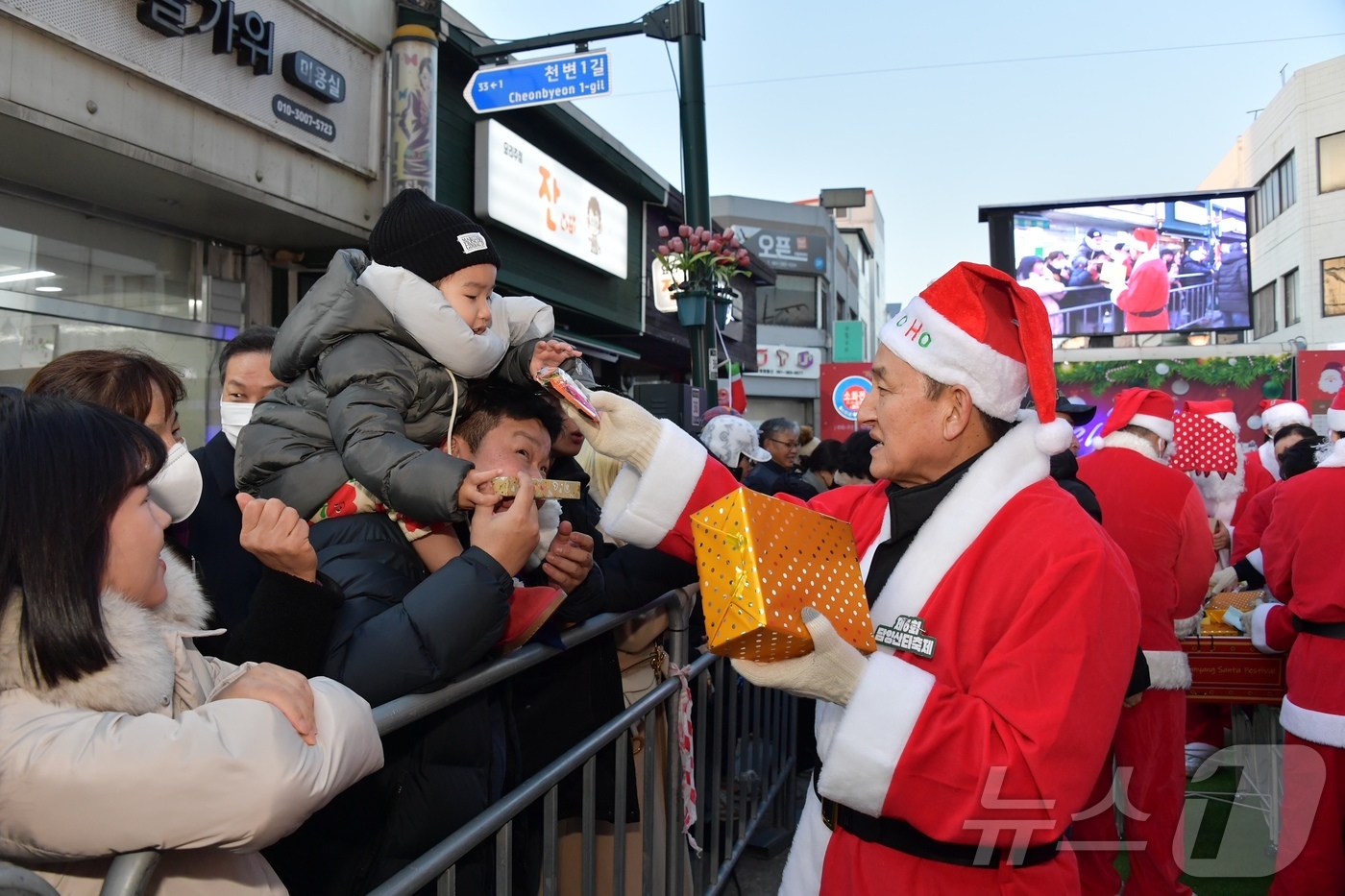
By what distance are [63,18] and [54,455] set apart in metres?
5.68

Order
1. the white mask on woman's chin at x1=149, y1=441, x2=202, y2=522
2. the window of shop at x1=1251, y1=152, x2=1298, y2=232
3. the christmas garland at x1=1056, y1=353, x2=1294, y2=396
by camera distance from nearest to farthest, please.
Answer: the white mask on woman's chin at x1=149, y1=441, x2=202, y2=522, the christmas garland at x1=1056, y1=353, x2=1294, y2=396, the window of shop at x1=1251, y1=152, x2=1298, y2=232

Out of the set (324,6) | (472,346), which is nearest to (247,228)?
(324,6)

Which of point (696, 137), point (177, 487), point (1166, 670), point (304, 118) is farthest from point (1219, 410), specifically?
point (177, 487)

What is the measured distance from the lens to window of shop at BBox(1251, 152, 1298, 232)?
29.5m

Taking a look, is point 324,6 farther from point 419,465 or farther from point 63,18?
point 419,465

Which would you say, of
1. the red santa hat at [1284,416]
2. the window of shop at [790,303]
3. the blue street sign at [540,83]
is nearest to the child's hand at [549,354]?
the blue street sign at [540,83]

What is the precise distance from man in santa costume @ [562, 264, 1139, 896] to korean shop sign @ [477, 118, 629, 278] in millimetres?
7865

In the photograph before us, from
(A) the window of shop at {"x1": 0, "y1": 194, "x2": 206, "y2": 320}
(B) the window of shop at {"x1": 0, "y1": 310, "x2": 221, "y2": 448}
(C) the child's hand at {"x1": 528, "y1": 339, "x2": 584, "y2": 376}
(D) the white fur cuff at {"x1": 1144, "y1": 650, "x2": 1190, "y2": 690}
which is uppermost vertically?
(A) the window of shop at {"x1": 0, "y1": 194, "x2": 206, "y2": 320}

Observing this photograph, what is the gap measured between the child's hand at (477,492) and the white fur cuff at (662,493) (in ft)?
1.42

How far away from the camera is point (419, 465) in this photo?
197cm

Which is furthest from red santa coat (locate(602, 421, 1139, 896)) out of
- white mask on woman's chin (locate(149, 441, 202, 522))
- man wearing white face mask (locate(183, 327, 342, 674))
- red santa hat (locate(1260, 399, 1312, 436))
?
red santa hat (locate(1260, 399, 1312, 436))

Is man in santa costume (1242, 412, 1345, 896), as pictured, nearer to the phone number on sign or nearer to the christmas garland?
the phone number on sign

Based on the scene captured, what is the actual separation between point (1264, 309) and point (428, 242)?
38248 mm

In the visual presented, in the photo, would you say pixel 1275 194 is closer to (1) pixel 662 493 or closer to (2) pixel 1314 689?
(2) pixel 1314 689
